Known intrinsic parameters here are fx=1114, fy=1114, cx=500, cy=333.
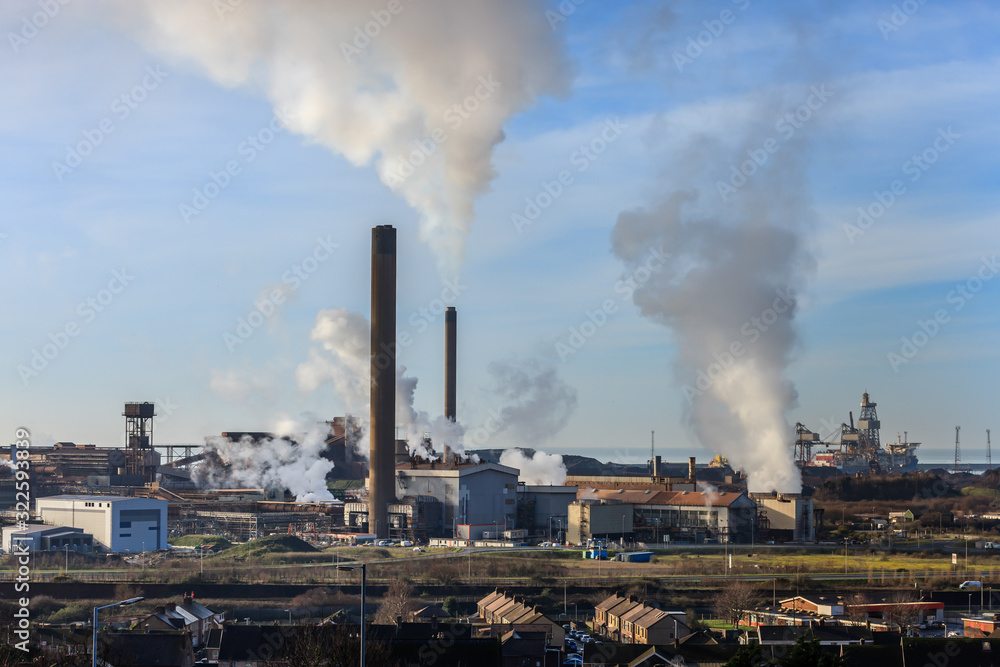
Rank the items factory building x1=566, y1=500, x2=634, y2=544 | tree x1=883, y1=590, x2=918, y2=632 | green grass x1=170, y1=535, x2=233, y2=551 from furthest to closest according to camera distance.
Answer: factory building x1=566, y1=500, x2=634, y2=544 < green grass x1=170, y1=535, x2=233, y2=551 < tree x1=883, y1=590, x2=918, y2=632

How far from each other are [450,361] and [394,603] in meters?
56.1

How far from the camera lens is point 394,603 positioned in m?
44.3

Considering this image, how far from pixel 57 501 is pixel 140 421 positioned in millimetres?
24661

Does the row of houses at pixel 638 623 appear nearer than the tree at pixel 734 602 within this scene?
Yes

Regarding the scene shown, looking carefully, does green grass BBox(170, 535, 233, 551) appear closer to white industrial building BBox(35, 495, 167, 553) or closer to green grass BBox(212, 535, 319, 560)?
green grass BBox(212, 535, 319, 560)

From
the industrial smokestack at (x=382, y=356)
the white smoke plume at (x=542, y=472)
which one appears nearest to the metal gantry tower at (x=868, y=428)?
the white smoke plume at (x=542, y=472)

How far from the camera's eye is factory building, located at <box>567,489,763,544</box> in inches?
3019

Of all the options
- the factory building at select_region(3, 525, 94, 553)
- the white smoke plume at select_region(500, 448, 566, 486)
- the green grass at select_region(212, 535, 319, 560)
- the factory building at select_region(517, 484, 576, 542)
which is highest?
the white smoke plume at select_region(500, 448, 566, 486)

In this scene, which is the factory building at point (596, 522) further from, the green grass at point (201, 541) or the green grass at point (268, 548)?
the green grass at point (201, 541)

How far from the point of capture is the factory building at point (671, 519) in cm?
7669

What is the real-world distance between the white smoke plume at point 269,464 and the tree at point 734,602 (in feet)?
177

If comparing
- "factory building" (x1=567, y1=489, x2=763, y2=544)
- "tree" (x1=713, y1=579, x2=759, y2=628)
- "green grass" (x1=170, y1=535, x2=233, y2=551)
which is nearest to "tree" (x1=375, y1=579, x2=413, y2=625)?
"tree" (x1=713, y1=579, x2=759, y2=628)

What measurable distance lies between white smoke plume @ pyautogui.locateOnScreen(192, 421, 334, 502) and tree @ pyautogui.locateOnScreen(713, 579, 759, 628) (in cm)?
5385

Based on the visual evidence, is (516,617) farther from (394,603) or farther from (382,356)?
(382,356)
